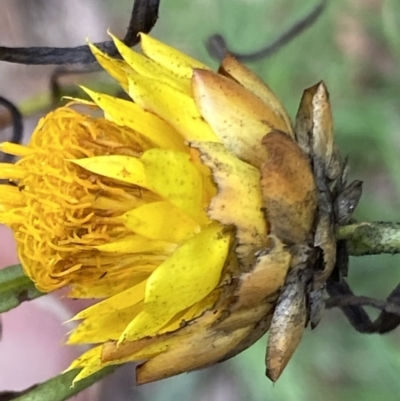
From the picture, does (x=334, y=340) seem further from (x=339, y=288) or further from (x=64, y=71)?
(x=64, y=71)

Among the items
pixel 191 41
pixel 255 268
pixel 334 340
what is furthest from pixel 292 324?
pixel 191 41

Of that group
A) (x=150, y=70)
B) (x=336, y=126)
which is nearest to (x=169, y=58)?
(x=150, y=70)

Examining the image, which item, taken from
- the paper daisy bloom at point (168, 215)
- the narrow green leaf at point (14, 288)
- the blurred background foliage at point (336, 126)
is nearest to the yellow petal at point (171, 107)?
the paper daisy bloom at point (168, 215)

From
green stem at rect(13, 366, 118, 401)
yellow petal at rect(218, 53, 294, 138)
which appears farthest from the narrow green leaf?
yellow petal at rect(218, 53, 294, 138)

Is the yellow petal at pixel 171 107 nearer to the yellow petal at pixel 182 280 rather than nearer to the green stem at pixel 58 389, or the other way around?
the yellow petal at pixel 182 280

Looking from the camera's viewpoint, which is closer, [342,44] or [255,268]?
[255,268]

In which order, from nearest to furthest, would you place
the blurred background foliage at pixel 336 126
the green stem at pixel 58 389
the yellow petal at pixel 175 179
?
the yellow petal at pixel 175 179 < the green stem at pixel 58 389 < the blurred background foliage at pixel 336 126

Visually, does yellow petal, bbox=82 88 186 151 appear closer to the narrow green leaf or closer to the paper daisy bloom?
the paper daisy bloom
